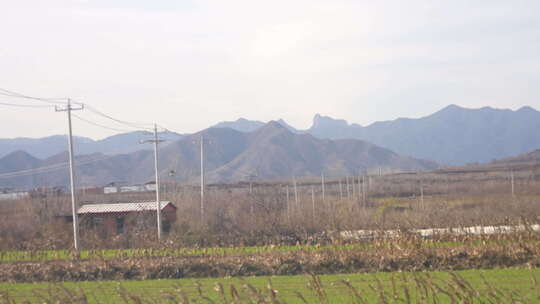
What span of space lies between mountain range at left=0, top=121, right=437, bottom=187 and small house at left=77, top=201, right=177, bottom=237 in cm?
7044

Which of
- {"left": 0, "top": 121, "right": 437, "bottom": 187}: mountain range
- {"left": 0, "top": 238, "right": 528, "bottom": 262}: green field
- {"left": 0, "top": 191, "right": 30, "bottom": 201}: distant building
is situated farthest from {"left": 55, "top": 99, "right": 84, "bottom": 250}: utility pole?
{"left": 0, "top": 121, "right": 437, "bottom": 187}: mountain range

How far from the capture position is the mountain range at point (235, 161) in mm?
114750

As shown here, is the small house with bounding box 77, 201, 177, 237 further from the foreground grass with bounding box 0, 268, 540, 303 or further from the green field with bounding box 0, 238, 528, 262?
the foreground grass with bounding box 0, 268, 540, 303

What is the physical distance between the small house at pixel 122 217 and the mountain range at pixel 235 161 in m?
70.4

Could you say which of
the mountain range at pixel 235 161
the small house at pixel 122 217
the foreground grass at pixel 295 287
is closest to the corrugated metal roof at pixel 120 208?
the small house at pixel 122 217

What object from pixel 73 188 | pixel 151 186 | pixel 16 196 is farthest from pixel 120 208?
pixel 151 186

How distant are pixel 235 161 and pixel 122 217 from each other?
291 feet

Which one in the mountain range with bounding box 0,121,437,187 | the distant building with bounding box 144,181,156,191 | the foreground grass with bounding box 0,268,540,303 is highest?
the mountain range with bounding box 0,121,437,187

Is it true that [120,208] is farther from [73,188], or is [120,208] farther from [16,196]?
[16,196]

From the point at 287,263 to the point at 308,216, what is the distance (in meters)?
12.7

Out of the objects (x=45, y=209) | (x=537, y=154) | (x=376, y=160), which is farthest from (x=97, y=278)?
(x=376, y=160)

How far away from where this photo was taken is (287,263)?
2136 cm

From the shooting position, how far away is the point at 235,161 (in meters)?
125

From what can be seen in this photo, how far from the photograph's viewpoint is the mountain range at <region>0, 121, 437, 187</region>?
115 m
